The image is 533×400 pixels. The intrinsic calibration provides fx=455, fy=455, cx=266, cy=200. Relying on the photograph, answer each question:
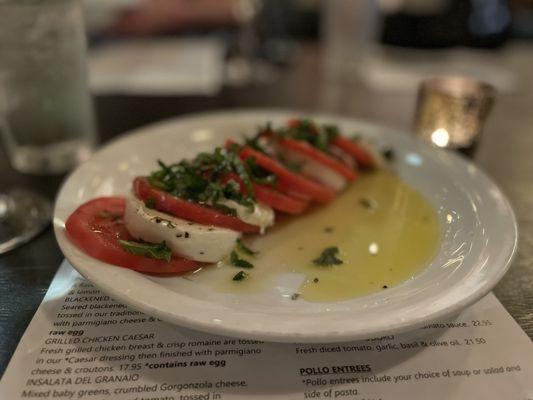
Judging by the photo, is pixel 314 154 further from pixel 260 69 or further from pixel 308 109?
pixel 260 69

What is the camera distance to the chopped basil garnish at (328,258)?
109cm

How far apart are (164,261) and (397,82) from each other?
→ 217cm

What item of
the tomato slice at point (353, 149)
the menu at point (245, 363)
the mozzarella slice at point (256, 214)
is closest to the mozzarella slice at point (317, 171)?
the tomato slice at point (353, 149)

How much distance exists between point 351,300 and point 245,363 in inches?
9.5

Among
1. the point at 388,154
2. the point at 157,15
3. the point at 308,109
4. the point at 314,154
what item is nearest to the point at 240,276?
the point at 314,154

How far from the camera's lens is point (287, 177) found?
128 centimetres

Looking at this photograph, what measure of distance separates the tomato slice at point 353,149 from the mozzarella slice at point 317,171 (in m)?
0.14

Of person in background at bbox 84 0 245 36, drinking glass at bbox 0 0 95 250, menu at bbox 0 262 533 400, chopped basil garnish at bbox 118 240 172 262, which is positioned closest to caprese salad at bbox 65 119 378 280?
chopped basil garnish at bbox 118 240 172 262

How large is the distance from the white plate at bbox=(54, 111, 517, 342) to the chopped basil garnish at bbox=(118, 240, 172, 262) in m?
0.05

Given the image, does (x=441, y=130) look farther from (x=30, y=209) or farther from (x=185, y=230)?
(x=30, y=209)

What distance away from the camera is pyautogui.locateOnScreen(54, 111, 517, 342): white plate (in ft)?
2.51

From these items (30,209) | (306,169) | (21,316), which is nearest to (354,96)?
(306,169)

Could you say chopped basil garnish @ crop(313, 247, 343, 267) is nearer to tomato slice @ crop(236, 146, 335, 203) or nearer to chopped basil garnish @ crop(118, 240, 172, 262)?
tomato slice @ crop(236, 146, 335, 203)

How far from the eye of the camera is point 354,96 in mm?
2486
